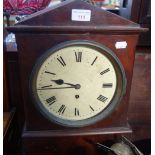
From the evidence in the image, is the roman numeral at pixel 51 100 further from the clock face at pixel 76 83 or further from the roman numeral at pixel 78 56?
the roman numeral at pixel 78 56

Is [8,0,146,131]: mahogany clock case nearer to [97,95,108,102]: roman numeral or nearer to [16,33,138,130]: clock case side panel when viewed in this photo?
[16,33,138,130]: clock case side panel

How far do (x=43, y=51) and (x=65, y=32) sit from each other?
111 mm

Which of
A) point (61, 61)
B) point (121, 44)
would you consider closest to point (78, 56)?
point (61, 61)

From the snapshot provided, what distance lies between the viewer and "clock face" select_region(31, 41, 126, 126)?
0.89 m

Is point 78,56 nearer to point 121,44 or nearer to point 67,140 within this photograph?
point 121,44

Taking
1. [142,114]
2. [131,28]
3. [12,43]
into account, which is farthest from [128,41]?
[12,43]

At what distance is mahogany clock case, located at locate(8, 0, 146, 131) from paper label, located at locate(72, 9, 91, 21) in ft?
0.04

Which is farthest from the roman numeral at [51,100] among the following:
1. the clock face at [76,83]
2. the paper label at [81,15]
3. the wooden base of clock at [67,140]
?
the paper label at [81,15]

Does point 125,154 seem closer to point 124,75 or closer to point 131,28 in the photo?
point 124,75

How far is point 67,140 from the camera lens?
1028 millimetres

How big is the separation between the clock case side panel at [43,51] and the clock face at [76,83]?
27 millimetres

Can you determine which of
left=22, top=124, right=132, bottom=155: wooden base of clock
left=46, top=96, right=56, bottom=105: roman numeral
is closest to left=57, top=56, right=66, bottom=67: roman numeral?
left=46, top=96, right=56, bottom=105: roman numeral

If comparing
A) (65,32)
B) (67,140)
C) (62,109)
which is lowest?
(67,140)

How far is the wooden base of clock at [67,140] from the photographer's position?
1.00 m
